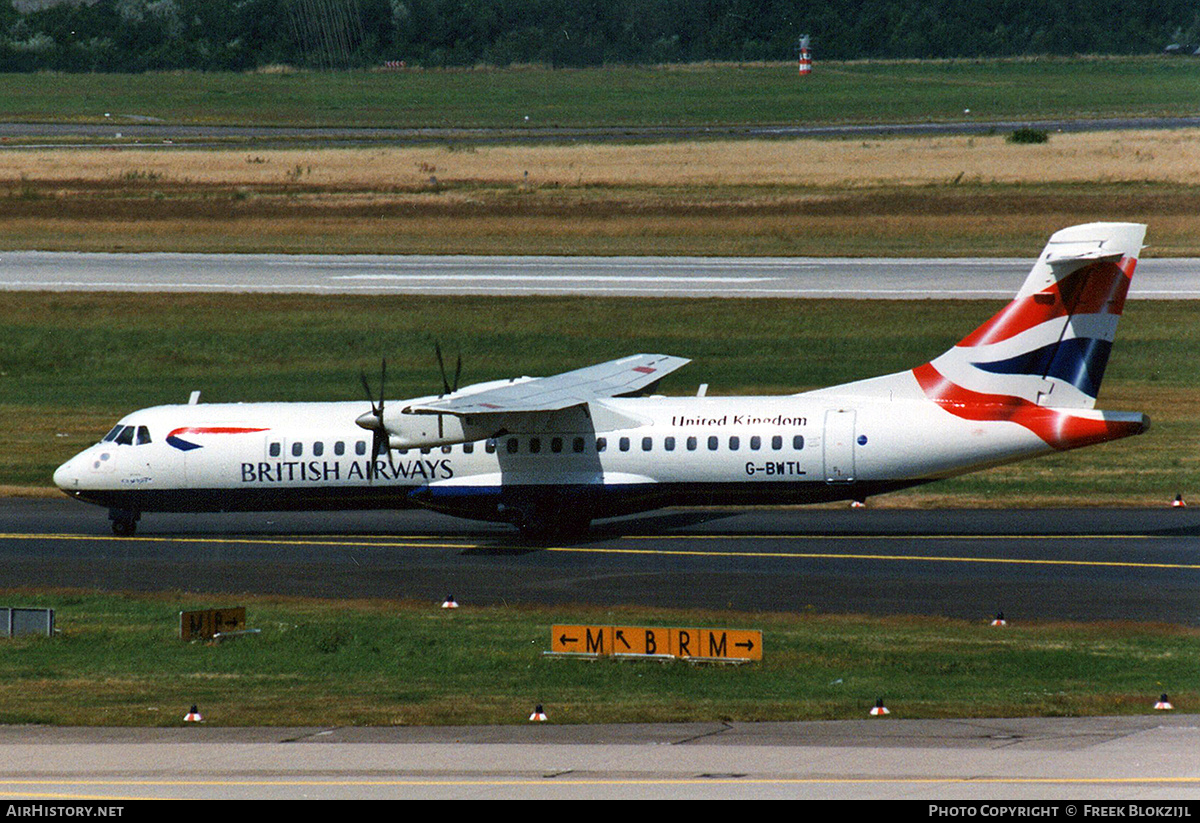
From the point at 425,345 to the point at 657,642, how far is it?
37.3 metres

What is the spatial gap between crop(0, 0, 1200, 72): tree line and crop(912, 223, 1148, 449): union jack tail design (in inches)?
2117

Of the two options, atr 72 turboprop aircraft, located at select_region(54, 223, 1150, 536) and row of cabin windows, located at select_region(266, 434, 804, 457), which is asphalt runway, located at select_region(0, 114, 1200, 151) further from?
row of cabin windows, located at select_region(266, 434, 804, 457)

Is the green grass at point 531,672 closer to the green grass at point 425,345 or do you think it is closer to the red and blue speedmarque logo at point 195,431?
the red and blue speedmarque logo at point 195,431

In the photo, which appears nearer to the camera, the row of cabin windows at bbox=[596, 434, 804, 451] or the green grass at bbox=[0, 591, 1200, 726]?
the green grass at bbox=[0, 591, 1200, 726]

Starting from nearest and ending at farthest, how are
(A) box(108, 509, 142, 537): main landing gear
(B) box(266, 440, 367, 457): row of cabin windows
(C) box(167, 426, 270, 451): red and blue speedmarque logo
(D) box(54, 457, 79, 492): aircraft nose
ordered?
(B) box(266, 440, 367, 457): row of cabin windows, (C) box(167, 426, 270, 451): red and blue speedmarque logo, (D) box(54, 457, 79, 492): aircraft nose, (A) box(108, 509, 142, 537): main landing gear

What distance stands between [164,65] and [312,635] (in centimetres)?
8393

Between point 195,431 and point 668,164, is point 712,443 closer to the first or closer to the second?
point 195,431

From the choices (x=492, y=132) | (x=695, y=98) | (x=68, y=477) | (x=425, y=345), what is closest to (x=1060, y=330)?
(x=68, y=477)

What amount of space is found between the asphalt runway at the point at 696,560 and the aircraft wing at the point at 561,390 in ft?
11.1

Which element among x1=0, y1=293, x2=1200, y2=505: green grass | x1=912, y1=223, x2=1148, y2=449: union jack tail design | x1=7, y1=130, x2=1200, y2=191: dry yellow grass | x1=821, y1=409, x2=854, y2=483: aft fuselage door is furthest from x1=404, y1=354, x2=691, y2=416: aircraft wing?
x1=7, y1=130, x2=1200, y2=191: dry yellow grass

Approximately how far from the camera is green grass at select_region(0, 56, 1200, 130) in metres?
129

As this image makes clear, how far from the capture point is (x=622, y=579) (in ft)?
104

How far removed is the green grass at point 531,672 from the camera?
21734 millimetres

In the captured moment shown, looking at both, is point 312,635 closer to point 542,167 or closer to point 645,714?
point 645,714
